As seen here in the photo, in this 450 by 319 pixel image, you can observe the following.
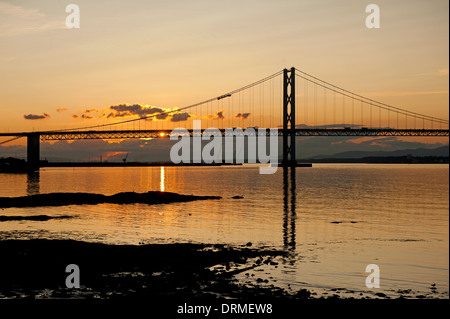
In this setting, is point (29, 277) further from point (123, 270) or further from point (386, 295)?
point (386, 295)

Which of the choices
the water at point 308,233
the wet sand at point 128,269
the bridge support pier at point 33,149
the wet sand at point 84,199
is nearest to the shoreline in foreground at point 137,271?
the wet sand at point 128,269

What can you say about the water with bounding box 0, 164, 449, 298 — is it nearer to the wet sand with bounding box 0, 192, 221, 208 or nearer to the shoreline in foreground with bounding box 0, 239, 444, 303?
the shoreline in foreground with bounding box 0, 239, 444, 303

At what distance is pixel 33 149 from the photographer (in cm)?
15412

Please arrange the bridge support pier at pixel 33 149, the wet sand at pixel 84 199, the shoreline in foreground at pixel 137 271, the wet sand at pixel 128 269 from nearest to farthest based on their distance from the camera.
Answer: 1. the shoreline in foreground at pixel 137 271
2. the wet sand at pixel 128 269
3. the wet sand at pixel 84 199
4. the bridge support pier at pixel 33 149

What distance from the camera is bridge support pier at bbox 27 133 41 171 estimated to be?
495ft

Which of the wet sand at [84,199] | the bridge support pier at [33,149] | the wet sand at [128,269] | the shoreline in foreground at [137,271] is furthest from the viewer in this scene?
the bridge support pier at [33,149]

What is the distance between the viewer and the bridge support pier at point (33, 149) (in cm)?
15100

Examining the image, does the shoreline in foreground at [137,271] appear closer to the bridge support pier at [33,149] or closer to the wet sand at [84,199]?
the wet sand at [84,199]

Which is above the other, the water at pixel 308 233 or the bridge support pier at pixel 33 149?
the bridge support pier at pixel 33 149

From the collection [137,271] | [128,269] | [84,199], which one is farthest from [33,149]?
[137,271]

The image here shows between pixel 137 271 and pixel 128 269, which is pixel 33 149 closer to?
pixel 128 269

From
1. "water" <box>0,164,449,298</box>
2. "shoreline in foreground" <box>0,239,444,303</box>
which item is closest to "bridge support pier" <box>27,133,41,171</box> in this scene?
"water" <box>0,164,449,298</box>

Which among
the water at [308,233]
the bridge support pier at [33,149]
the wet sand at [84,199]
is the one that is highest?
the bridge support pier at [33,149]
